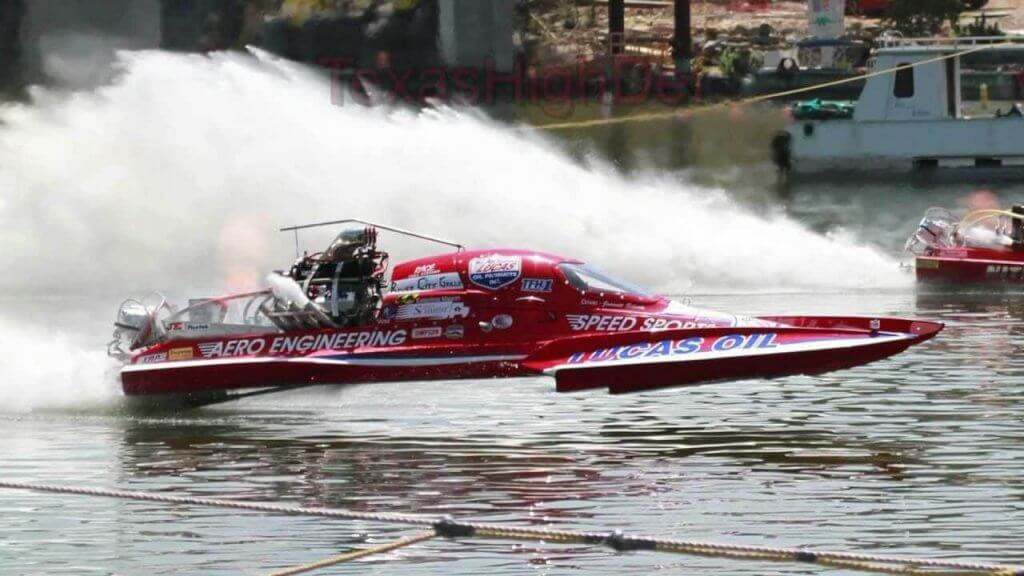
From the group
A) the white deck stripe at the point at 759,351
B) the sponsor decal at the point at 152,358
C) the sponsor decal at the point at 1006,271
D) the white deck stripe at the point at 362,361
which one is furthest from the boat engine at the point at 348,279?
the sponsor decal at the point at 1006,271

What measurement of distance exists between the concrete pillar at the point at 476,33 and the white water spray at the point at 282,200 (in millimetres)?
15674

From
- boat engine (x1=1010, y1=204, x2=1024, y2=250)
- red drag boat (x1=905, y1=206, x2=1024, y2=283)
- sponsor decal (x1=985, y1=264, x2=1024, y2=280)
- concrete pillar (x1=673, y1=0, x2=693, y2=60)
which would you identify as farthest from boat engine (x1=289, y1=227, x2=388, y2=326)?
concrete pillar (x1=673, y1=0, x2=693, y2=60)

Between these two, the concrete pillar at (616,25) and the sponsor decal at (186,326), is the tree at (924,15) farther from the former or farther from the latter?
the sponsor decal at (186,326)

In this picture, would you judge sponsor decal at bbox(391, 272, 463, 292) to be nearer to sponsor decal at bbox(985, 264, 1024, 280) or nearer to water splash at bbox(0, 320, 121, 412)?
water splash at bbox(0, 320, 121, 412)

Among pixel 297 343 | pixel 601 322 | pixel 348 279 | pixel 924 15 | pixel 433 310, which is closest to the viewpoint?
pixel 601 322

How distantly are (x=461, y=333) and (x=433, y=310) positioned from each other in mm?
370

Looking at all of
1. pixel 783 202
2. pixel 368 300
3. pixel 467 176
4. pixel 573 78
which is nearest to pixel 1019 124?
pixel 783 202

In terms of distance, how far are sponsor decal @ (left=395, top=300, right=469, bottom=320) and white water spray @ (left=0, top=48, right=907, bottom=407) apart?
11.1 m

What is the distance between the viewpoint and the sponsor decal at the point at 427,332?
19094 millimetres

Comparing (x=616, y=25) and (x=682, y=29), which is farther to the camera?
(x=616, y=25)

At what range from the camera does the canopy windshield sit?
19.1 m

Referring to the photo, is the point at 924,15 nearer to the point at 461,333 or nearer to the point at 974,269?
the point at 974,269

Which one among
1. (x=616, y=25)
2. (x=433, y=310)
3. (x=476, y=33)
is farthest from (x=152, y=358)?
(x=616, y=25)

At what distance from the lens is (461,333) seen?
19.0m
